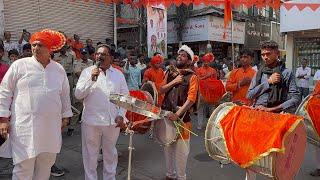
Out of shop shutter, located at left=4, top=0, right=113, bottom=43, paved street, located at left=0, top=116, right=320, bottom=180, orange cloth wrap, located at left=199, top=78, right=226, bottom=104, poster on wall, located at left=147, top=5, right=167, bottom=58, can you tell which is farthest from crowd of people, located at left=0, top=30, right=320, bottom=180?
poster on wall, located at left=147, top=5, right=167, bottom=58

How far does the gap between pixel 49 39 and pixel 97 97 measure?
1021 mm

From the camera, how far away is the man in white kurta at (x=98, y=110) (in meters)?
4.87

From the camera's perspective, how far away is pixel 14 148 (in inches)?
160

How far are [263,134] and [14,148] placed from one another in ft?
8.10

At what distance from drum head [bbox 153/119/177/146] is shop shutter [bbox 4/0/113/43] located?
7853 mm

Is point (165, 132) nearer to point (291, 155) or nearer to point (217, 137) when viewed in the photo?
point (217, 137)

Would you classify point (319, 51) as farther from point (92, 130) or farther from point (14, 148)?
point (14, 148)

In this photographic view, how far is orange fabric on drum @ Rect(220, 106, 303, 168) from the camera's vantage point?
3814mm

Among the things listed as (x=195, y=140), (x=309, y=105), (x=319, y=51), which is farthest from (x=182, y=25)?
(x=309, y=105)

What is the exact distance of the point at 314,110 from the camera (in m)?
5.30

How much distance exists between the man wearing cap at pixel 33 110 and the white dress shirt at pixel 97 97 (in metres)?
0.62

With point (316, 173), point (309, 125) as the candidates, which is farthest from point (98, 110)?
point (316, 173)

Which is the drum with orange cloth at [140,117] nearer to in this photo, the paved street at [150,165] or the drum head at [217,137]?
the paved street at [150,165]

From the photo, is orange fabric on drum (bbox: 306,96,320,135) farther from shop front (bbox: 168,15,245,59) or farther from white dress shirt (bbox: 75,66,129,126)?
shop front (bbox: 168,15,245,59)
